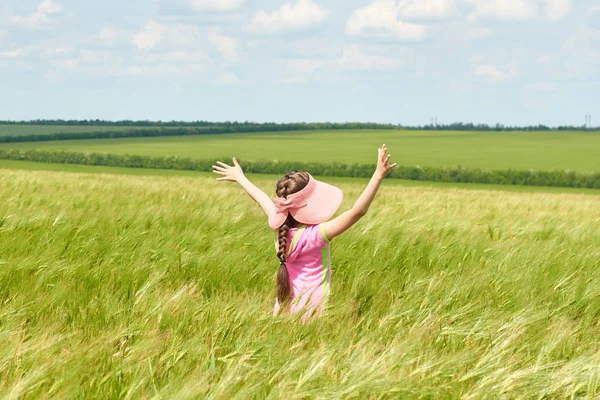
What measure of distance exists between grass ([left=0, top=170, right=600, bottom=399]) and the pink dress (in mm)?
114

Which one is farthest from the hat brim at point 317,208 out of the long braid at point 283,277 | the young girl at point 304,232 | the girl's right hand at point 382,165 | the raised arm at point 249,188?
the girl's right hand at point 382,165

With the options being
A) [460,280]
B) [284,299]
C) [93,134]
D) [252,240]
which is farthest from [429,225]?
[93,134]

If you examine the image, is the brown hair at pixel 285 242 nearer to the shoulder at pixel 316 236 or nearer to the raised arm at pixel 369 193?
the shoulder at pixel 316 236

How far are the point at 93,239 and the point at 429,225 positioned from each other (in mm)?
2922

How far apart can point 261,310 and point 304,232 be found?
745mm

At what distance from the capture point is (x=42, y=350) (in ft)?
7.50

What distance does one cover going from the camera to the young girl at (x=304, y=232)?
3492 mm

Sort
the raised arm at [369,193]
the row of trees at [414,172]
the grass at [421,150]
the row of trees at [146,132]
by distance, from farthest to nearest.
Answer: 1. the row of trees at [146,132]
2. the grass at [421,150]
3. the row of trees at [414,172]
4. the raised arm at [369,193]

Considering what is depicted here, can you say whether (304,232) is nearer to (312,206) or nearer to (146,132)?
(312,206)

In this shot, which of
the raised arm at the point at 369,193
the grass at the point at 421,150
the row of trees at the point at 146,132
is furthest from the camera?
the row of trees at the point at 146,132

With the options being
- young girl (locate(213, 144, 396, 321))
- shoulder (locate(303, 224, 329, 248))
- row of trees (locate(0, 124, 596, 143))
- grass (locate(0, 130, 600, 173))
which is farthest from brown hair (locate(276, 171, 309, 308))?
row of trees (locate(0, 124, 596, 143))

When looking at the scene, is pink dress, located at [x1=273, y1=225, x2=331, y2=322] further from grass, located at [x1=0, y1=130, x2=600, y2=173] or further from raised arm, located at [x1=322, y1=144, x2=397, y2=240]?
grass, located at [x1=0, y1=130, x2=600, y2=173]

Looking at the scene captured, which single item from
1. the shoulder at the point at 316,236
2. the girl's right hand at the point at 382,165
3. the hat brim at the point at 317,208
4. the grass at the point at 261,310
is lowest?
the grass at the point at 261,310

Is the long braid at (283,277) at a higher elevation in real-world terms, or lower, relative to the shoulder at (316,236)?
lower
